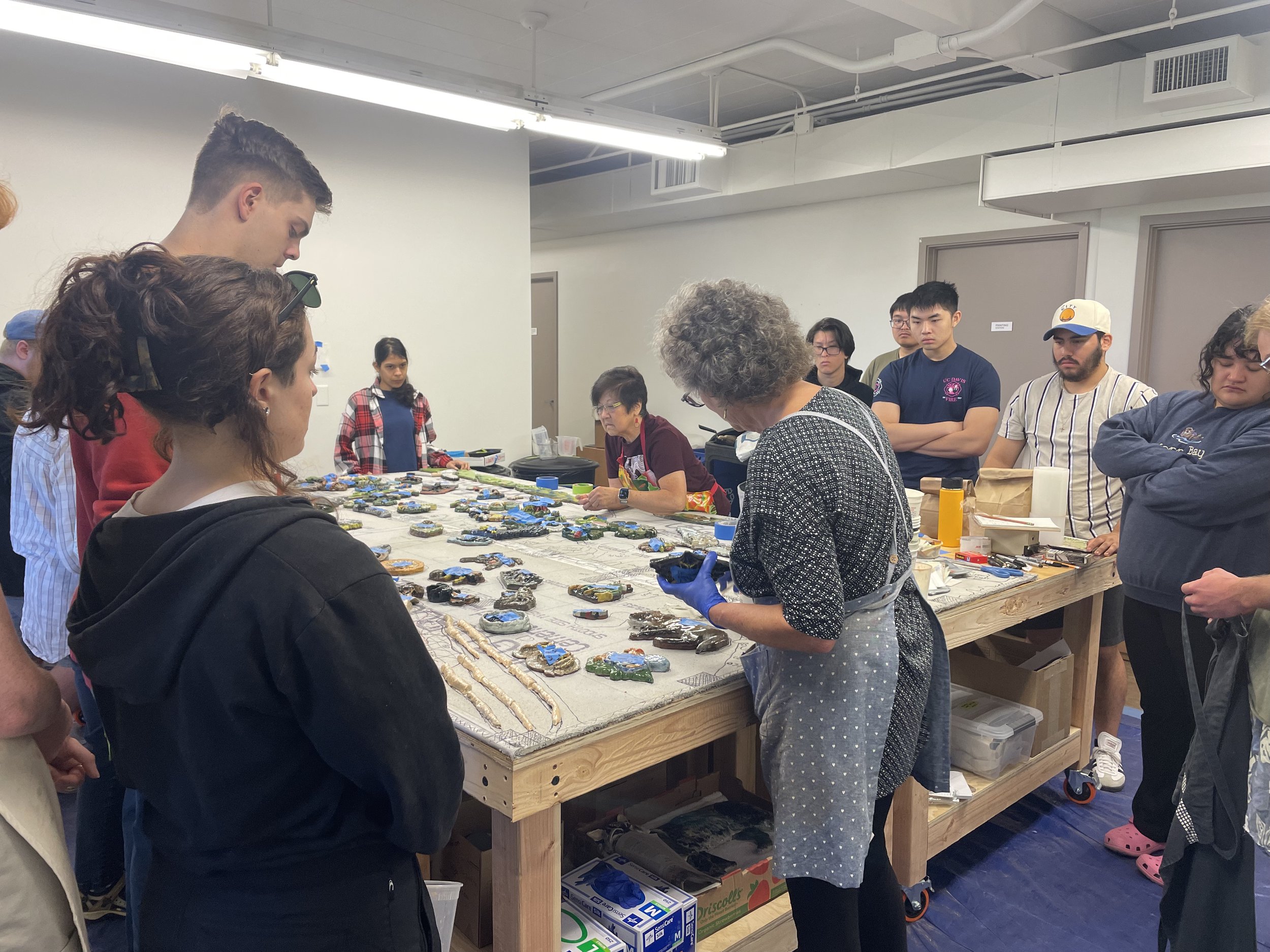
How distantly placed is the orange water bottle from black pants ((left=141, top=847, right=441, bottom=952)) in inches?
84.2

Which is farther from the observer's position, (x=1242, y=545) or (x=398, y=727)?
(x=1242, y=545)

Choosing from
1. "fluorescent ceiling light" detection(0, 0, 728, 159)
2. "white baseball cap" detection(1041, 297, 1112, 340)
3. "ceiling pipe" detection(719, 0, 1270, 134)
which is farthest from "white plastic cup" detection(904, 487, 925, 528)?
"fluorescent ceiling light" detection(0, 0, 728, 159)

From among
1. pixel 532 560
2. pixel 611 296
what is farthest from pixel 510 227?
pixel 532 560

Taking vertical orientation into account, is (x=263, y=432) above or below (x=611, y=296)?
below

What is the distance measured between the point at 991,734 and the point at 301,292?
228 cm

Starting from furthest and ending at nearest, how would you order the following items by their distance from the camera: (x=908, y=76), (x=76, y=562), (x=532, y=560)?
(x=908, y=76), (x=532, y=560), (x=76, y=562)

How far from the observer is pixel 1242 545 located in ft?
7.05

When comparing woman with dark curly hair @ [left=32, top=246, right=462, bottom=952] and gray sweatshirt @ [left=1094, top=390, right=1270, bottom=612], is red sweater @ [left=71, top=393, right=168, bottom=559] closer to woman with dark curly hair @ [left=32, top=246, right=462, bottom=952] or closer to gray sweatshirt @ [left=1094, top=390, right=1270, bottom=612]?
woman with dark curly hair @ [left=32, top=246, right=462, bottom=952]

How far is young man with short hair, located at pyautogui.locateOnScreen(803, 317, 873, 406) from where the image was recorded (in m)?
4.04

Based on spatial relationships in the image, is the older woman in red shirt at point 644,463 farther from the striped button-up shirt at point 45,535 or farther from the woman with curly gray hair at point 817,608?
the striped button-up shirt at point 45,535

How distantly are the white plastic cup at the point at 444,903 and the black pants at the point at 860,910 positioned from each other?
2.07 feet

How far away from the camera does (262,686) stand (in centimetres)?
87

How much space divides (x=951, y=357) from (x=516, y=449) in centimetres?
351

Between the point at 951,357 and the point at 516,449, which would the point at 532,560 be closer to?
the point at 951,357
